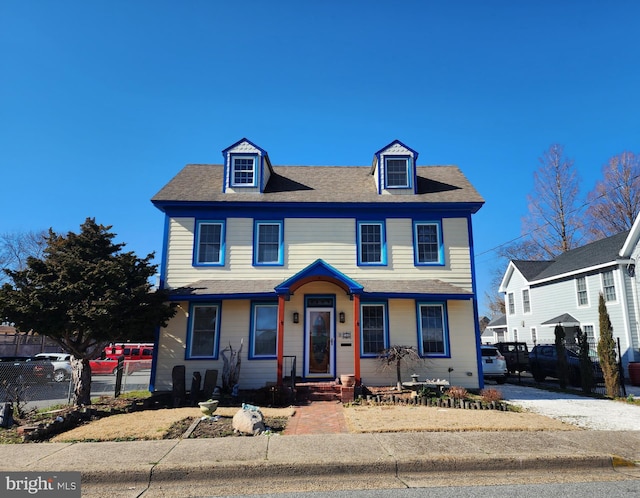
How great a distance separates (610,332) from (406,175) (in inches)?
317

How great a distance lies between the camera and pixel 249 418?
7762 mm

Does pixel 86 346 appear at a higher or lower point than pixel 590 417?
higher

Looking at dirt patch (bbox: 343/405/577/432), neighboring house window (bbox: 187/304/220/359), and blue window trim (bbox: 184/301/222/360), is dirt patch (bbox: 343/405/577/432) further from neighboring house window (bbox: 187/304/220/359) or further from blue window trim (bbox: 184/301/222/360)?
neighboring house window (bbox: 187/304/220/359)

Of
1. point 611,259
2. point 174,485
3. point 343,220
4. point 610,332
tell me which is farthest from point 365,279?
point 611,259

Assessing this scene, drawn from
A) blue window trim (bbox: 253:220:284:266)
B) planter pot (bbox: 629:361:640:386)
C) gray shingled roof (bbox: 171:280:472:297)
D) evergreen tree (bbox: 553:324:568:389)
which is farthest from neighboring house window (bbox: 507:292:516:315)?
blue window trim (bbox: 253:220:284:266)

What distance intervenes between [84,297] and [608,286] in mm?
21191

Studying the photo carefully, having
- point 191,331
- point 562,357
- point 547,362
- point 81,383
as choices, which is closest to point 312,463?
point 81,383

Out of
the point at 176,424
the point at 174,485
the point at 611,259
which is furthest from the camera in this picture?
the point at 611,259

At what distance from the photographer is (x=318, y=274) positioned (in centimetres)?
1188

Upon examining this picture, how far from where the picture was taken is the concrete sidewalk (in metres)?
5.50

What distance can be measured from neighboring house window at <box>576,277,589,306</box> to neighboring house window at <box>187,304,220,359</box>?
18.3 meters

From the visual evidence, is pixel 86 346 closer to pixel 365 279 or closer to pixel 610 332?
pixel 365 279

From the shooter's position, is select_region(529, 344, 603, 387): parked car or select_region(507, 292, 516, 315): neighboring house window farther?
select_region(507, 292, 516, 315): neighboring house window

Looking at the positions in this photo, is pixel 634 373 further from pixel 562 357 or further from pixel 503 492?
pixel 503 492
